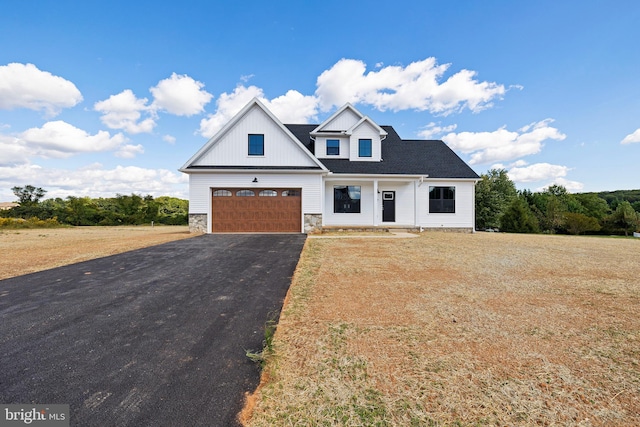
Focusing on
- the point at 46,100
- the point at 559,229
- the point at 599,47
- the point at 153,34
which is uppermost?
the point at 153,34

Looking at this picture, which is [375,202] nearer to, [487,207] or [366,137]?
[366,137]

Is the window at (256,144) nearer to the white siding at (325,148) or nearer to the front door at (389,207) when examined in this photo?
the white siding at (325,148)

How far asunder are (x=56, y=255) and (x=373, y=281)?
10.1m

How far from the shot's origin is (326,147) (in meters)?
16.9

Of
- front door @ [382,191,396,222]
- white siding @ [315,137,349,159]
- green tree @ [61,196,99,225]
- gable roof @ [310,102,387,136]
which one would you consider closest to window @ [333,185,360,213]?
front door @ [382,191,396,222]

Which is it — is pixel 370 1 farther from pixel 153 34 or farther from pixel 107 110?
pixel 107 110

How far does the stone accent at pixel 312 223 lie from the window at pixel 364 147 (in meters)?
5.55

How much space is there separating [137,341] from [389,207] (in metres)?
15.3

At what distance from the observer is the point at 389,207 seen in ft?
54.5

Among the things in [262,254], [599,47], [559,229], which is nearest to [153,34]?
[262,254]

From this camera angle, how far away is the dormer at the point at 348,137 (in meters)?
16.5

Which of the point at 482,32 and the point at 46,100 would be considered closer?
the point at 482,32

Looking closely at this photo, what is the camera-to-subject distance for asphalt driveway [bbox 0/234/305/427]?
2.01 m

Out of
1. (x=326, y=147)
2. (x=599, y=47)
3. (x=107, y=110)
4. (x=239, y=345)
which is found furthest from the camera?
(x=107, y=110)
